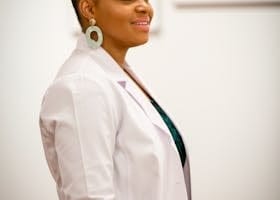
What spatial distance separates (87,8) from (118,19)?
8 cm

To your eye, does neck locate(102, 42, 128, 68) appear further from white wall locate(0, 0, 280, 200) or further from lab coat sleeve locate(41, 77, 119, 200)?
white wall locate(0, 0, 280, 200)

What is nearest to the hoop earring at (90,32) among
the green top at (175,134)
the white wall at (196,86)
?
the green top at (175,134)

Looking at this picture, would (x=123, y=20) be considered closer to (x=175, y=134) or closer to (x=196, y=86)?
(x=175, y=134)

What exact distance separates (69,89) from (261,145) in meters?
1.32

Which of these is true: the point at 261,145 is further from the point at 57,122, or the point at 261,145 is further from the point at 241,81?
the point at 57,122

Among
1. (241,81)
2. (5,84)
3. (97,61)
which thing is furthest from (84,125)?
(241,81)

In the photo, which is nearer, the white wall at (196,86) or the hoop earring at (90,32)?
the hoop earring at (90,32)

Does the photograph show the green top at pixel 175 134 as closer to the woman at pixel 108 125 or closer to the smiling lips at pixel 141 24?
the woman at pixel 108 125

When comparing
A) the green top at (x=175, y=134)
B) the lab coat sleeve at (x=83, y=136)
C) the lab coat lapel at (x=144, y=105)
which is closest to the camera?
the lab coat sleeve at (x=83, y=136)

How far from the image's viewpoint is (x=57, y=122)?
0.90m

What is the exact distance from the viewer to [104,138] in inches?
35.5

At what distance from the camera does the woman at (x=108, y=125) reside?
2.92 ft

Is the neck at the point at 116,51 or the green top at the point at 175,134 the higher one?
the neck at the point at 116,51

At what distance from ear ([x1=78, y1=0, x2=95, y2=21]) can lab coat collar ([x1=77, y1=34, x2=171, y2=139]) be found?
50mm
